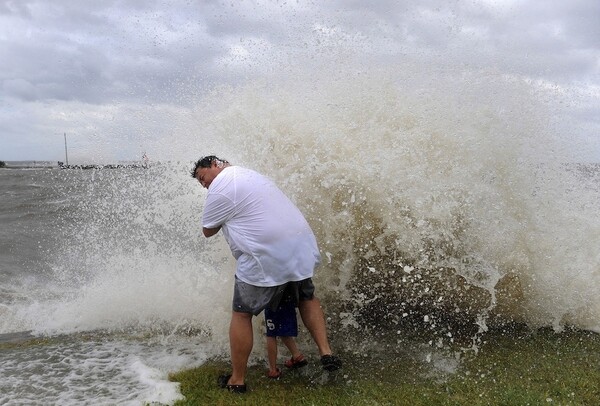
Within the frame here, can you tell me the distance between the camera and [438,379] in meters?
4.63

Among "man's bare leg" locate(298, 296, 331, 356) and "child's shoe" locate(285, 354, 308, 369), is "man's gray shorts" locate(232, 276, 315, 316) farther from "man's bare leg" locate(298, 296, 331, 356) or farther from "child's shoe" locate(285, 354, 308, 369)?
"child's shoe" locate(285, 354, 308, 369)

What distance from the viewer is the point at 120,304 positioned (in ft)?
23.2

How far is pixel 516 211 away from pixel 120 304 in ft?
16.9

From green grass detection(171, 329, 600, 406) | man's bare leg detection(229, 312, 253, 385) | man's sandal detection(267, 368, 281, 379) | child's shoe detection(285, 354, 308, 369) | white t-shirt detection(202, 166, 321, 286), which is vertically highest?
white t-shirt detection(202, 166, 321, 286)

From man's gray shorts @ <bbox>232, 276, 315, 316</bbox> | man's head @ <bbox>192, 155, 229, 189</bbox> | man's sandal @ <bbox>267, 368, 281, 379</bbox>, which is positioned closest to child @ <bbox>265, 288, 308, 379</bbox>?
man's sandal @ <bbox>267, 368, 281, 379</bbox>

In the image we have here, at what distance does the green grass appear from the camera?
4277mm

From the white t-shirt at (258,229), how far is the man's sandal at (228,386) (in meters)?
0.92

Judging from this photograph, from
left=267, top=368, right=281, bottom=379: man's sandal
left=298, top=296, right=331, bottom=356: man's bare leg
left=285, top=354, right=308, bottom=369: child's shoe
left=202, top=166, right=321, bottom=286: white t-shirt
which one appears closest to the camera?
left=202, top=166, right=321, bottom=286: white t-shirt

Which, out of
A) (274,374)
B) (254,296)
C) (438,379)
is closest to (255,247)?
(254,296)

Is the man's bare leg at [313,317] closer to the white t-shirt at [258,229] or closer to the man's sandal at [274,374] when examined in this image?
the white t-shirt at [258,229]

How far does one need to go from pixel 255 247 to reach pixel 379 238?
1.72 meters

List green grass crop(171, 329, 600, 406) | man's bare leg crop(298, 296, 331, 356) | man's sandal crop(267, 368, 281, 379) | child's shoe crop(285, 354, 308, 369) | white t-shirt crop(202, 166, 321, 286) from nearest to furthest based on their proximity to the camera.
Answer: green grass crop(171, 329, 600, 406), white t-shirt crop(202, 166, 321, 286), man's bare leg crop(298, 296, 331, 356), man's sandal crop(267, 368, 281, 379), child's shoe crop(285, 354, 308, 369)

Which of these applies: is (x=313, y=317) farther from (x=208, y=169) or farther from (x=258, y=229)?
(x=208, y=169)

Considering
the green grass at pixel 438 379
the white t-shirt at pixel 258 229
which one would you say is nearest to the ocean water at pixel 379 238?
the green grass at pixel 438 379
